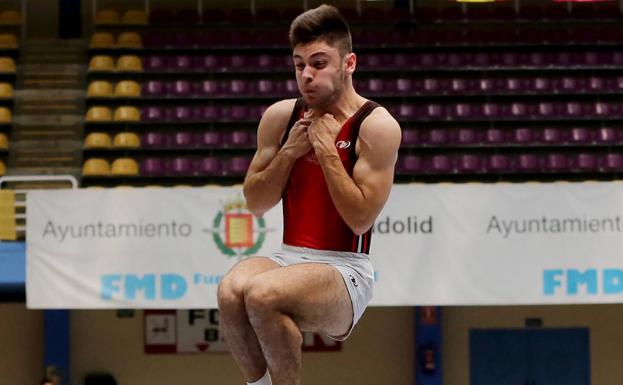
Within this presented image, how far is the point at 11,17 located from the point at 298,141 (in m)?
14.3

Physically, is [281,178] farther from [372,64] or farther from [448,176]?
[372,64]

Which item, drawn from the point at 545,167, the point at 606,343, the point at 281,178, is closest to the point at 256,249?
the point at 545,167

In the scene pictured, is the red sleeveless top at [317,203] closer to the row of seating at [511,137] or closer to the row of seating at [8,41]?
the row of seating at [511,137]

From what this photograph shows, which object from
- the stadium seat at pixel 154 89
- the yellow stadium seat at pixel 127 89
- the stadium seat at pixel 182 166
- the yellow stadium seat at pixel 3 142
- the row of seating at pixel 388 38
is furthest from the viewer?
the row of seating at pixel 388 38

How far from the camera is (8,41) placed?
16688 millimetres

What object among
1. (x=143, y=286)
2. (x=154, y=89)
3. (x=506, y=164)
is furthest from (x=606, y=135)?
(x=143, y=286)

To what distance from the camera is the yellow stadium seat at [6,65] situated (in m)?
16.1

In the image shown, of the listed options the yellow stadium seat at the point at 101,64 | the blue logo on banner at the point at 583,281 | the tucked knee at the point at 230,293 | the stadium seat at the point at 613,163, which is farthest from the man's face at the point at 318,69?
the yellow stadium seat at the point at 101,64

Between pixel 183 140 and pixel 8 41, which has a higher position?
pixel 8 41

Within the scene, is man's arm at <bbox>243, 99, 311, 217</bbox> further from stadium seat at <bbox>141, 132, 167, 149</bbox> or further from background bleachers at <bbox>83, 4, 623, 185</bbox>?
stadium seat at <bbox>141, 132, 167, 149</bbox>

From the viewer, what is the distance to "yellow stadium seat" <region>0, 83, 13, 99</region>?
1577 centimetres

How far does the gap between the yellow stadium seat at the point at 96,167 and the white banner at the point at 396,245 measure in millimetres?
3263

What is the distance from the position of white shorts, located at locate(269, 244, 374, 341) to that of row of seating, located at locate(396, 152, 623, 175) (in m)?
10.6

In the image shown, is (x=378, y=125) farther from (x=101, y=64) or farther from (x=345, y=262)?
(x=101, y=64)
